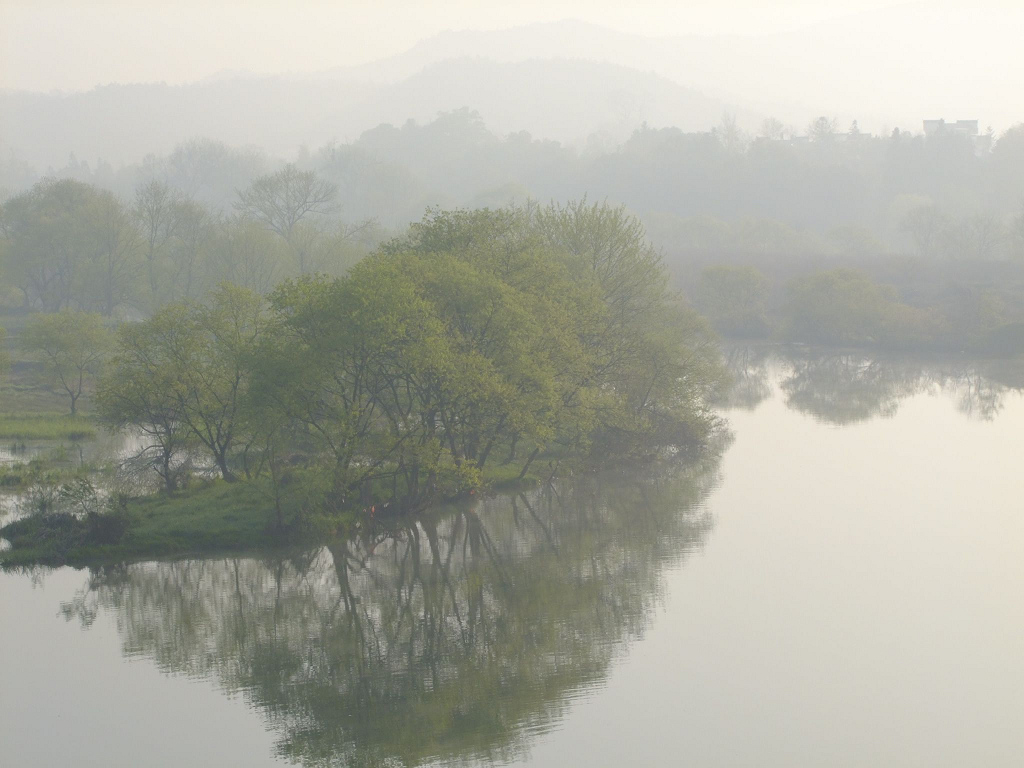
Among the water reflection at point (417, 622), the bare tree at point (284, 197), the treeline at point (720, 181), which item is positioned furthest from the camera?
the treeline at point (720, 181)

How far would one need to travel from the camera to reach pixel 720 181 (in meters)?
154

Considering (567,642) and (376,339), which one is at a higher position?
(376,339)

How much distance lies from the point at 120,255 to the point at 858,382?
51.7 metres

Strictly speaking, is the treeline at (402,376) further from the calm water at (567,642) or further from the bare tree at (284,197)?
the bare tree at (284,197)

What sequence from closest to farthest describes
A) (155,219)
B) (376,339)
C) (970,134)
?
(376,339) → (155,219) → (970,134)

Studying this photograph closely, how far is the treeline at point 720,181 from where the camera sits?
124125 mm

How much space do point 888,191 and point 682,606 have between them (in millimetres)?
142453

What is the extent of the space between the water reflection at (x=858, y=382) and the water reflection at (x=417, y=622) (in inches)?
955

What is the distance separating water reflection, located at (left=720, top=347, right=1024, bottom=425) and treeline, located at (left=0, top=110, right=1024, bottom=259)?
45118mm

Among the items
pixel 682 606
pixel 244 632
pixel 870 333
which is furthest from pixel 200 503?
pixel 870 333

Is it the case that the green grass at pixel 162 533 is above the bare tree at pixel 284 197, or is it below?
below

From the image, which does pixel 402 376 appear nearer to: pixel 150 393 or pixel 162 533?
pixel 162 533

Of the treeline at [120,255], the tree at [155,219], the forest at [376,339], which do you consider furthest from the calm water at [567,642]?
the tree at [155,219]

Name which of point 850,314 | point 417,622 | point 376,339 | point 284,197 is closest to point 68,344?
point 376,339
